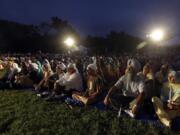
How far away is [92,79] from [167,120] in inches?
120

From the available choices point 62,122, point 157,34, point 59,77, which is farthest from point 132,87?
point 157,34

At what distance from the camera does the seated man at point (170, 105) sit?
634 centimetres

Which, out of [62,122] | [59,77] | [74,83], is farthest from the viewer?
[59,77]

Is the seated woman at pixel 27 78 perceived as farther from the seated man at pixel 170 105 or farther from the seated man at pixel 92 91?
the seated man at pixel 170 105

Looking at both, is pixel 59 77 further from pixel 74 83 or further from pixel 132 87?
pixel 132 87

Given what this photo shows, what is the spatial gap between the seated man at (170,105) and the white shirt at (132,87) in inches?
23.7

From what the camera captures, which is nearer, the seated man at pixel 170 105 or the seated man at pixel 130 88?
the seated man at pixel 170 105

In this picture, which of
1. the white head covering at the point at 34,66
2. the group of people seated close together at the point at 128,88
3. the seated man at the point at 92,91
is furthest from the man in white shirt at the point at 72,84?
the white head covering at the point at 34,66

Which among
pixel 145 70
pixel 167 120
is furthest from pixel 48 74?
pixel 167 120

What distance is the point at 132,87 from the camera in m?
7.56

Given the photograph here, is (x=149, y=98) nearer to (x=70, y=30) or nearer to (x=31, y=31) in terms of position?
(x=31, y=31)

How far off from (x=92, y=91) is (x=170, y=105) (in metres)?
2.73

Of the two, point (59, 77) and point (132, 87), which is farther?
point (59, 77)

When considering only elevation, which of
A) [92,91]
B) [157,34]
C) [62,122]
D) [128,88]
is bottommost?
[62,122]
